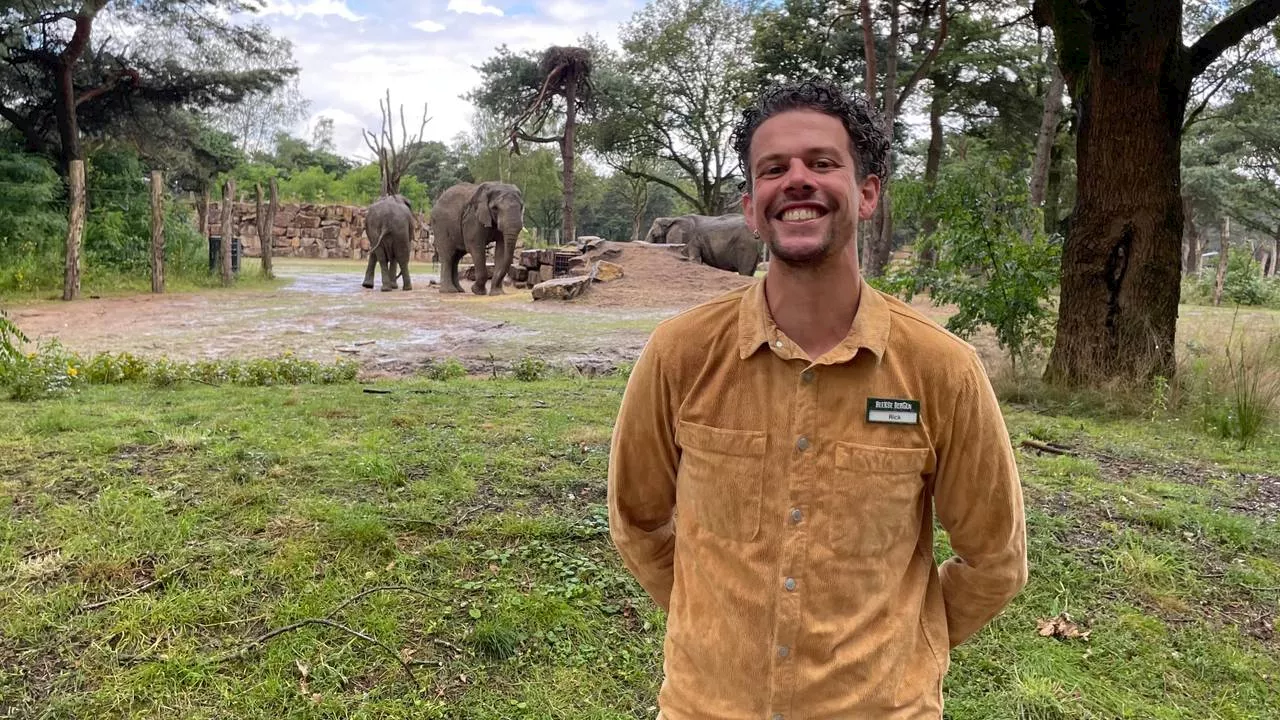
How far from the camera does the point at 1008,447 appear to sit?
1.48 meters

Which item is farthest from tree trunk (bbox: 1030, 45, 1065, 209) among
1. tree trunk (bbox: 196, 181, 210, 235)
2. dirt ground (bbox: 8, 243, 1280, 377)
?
tree trunk (bbox: 196, 181, 210, 235)

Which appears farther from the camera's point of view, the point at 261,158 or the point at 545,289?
the point at 261,158

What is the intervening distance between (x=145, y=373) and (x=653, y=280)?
492 inches

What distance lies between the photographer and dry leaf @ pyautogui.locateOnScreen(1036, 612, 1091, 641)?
2.95 meters

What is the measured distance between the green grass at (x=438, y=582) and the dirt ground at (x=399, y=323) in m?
3.56

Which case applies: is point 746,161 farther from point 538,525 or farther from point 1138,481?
point 1138,481

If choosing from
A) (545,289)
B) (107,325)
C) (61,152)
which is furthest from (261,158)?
(107,325)

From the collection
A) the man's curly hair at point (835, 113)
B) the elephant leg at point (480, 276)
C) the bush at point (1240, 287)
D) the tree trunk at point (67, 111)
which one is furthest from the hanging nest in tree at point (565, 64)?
the man's curly hair at point (835, 113)

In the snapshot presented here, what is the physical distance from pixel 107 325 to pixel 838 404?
1188cm

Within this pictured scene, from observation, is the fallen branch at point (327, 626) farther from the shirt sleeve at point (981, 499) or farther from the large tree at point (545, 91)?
the large tree at point (545, 91)

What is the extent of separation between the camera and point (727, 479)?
1.47m

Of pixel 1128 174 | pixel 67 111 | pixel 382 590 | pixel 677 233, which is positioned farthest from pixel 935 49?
pixel 67 111

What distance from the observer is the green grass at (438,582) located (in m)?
2.61

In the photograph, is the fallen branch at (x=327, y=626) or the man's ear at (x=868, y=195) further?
the fallen branch at (x=327, y=626)
